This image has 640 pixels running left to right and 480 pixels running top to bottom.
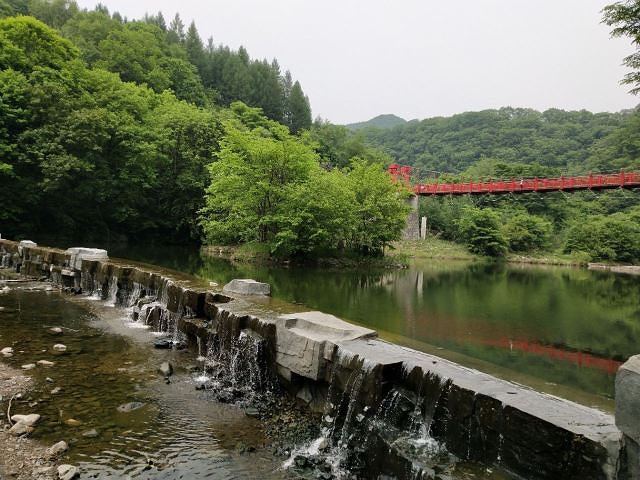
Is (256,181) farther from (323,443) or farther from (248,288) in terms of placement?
(323,443)

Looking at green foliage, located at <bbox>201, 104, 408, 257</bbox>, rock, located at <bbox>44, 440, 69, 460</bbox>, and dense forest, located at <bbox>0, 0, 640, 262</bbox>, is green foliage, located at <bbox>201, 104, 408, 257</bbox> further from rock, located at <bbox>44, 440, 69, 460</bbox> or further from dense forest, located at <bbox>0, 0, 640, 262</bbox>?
rock, located at <bbox>44, 440, 69, 460</bbox>

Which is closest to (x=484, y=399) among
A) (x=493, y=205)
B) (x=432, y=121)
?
(x=493, y=205)

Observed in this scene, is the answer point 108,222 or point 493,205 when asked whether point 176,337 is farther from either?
point 493,205

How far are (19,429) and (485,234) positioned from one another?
48.5 meters

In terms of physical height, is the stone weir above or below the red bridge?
below

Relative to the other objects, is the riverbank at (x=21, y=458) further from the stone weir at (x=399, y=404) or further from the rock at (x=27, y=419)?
the stone weir at (x=399, y=404)

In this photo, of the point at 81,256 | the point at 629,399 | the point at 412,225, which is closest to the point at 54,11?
the point at 412,225

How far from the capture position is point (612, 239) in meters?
46.0

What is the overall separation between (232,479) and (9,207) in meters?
28.0

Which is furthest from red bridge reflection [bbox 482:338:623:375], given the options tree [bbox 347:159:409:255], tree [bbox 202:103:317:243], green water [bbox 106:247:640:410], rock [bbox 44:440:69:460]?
tree [bbox 347:159:409:255]

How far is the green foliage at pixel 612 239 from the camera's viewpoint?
45.7 m

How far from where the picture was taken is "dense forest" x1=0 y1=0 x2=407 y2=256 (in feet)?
85.9

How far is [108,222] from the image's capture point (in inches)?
1315

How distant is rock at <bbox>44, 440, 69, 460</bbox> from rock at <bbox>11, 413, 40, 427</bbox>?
0.66 metres
